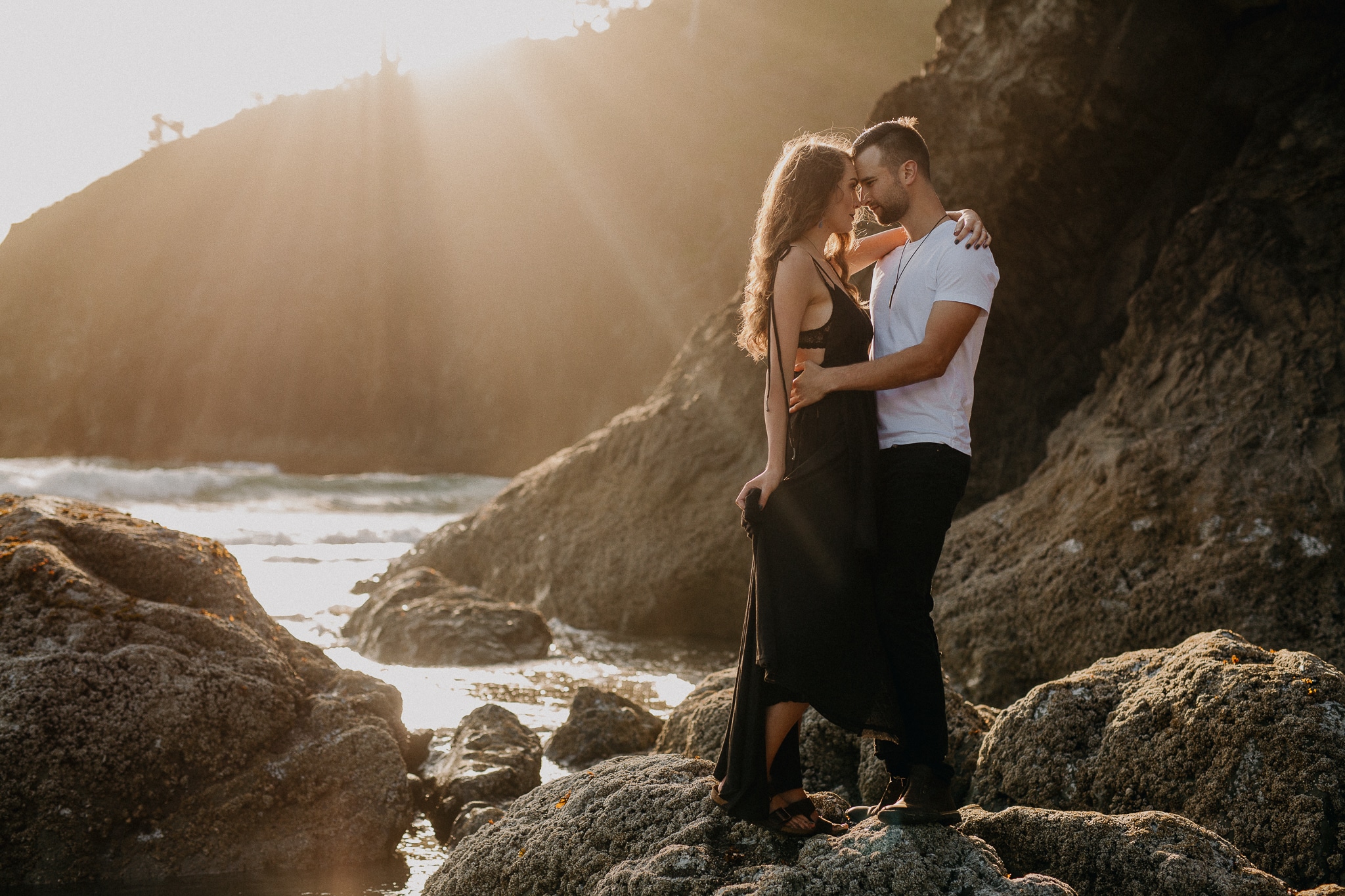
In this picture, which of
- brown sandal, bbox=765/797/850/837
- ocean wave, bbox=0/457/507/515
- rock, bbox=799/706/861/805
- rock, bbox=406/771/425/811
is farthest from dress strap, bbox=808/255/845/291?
ocean wave, bbox=0/457/507/515

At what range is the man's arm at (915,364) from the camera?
2.71 meters

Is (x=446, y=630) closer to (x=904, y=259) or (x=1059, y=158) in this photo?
(x=904, y=259)

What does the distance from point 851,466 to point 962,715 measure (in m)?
1.76

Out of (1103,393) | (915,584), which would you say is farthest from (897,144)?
(1103,393)

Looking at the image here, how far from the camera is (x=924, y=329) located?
9.32ft

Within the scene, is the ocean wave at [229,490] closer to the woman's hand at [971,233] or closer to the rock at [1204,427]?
the rock at [1204,427]

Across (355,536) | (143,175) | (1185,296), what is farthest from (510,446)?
(1185,296)

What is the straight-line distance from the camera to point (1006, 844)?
273 centimetres

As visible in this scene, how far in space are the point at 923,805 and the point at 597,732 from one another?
8.89 ft

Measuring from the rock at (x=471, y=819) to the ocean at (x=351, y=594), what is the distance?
0.35ft

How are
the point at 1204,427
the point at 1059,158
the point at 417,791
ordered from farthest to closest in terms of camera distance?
the point at 1059,158
the point at 1204,427
the point at 417,791

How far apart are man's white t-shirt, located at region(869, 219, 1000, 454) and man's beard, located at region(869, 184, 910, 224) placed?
14 cm

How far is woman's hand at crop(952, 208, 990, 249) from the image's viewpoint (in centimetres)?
283

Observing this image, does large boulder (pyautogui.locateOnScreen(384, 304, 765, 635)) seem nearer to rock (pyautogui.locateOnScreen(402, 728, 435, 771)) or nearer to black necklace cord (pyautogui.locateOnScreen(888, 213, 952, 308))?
rock (pyautogui.locateOnScreen(402, 728, 435, 771))
